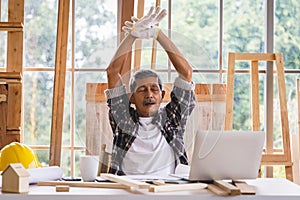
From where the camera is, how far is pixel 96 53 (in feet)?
8.79

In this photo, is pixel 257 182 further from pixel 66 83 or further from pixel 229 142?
pixel 66 83

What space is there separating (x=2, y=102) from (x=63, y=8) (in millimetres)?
809

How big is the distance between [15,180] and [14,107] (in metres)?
2.24

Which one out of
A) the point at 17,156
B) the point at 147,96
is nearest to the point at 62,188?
the point at 147,96

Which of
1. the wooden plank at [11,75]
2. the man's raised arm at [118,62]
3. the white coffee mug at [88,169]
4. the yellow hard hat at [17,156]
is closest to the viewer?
the white coffee mug at [88,169]

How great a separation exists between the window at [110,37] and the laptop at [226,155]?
92.4 inches

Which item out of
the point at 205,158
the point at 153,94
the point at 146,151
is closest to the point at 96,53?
the point at 153,94

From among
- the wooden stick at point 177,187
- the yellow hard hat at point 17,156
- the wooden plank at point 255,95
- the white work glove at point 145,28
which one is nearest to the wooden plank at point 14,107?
the yellow hard hat at point 17,156

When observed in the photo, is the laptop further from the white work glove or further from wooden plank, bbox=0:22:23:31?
wooden plank, bbox=0:22:23:31

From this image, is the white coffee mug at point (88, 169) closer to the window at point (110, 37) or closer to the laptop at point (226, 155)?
the laptop at point (226, 155)

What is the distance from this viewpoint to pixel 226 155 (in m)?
2.09

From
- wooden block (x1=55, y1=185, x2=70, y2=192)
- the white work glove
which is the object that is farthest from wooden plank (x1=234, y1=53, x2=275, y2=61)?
wooden block (x1=55, y1=185, x2=70, y2=192)

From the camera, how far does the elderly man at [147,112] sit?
276 cm

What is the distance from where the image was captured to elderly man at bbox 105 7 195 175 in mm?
2762
